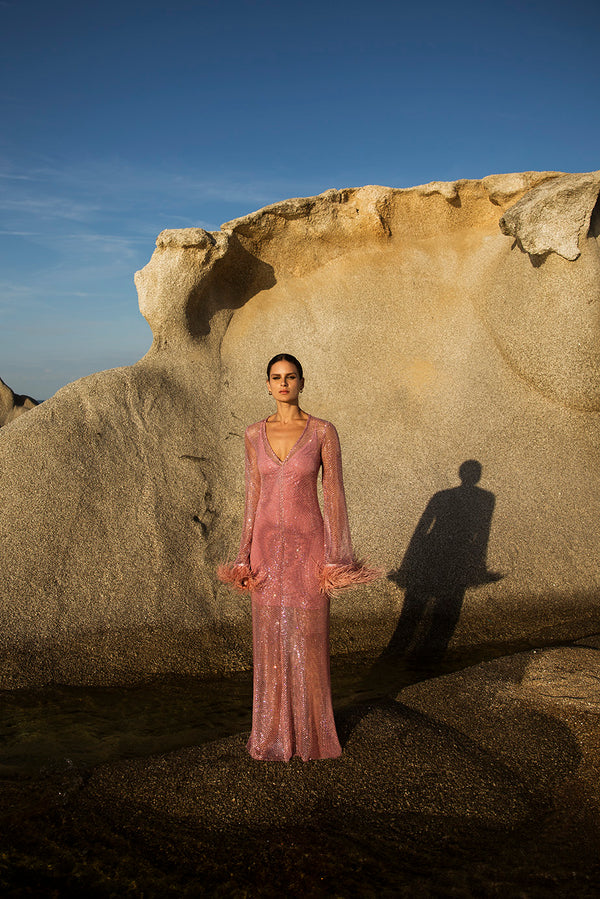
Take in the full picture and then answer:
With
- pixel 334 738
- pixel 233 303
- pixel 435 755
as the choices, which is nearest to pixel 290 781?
pixel 334 738

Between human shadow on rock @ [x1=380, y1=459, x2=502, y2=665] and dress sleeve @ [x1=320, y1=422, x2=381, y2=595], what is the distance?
7.79 feet

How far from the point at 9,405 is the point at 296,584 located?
14215 mm

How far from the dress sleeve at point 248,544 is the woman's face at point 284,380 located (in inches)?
11.6

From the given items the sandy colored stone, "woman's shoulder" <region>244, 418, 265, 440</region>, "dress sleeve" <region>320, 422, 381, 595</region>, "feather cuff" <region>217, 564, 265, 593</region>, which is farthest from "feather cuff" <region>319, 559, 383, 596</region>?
the sandy colored stone

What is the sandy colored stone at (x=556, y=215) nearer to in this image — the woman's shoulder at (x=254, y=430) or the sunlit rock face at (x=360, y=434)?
the sunlit rock face at (x=360, y=434)

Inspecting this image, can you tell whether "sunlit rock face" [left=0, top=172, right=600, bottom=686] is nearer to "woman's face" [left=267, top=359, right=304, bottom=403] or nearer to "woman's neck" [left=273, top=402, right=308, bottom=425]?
"woman's neck" [left=273, top=402, right=308, bottom=425]

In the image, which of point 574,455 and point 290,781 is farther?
point 574,455

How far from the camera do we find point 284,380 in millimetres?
3184

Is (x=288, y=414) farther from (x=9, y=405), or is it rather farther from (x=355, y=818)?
(x=9, y=405)

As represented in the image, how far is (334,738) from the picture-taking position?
3068mm

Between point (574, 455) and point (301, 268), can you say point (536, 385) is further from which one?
point (301, 268)

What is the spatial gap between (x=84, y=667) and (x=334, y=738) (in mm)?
2517

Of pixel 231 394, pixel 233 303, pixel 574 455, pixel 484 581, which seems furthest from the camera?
pixel 233 303

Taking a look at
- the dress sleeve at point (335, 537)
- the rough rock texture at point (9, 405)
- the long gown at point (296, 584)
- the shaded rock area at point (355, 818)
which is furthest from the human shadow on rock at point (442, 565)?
the rough rock texture at point (9, 405)
